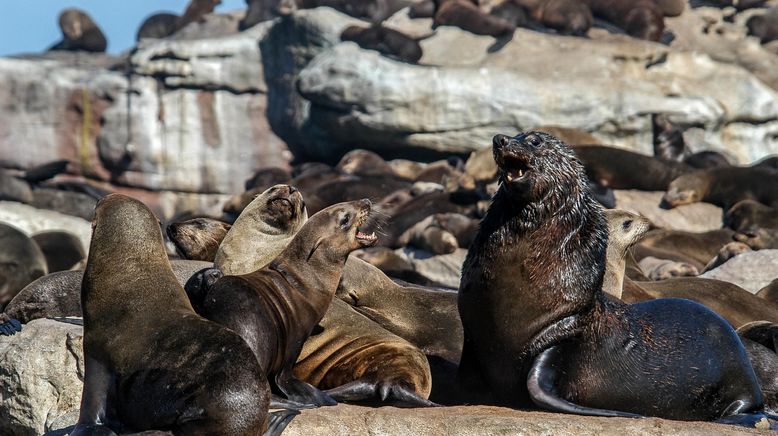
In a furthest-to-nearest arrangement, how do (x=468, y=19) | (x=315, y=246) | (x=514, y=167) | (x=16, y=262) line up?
(x=468, y=19), (x=16, y=262), (x=315, y=246), (x=514, y=167)

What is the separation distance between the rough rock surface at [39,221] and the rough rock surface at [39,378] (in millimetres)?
12991

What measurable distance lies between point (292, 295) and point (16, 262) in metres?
10.4

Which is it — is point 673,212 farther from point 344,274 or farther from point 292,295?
point 292,295

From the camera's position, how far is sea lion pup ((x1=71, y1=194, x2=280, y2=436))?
5340 millimetres

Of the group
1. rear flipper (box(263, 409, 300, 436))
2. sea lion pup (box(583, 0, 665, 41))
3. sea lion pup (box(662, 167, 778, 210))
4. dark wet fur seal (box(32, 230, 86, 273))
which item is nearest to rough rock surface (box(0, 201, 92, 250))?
dark wet fur seal (box(32, 230, 86, 273))

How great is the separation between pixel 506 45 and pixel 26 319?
54.1 ft

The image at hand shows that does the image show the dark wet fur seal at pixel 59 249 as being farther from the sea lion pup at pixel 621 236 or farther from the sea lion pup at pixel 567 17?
the sea lion pup at pixel 567 17

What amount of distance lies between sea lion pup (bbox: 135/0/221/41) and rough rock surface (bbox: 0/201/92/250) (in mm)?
12977

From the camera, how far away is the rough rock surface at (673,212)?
56.0 ft

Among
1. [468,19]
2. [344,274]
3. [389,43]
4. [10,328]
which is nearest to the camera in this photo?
[10,328]

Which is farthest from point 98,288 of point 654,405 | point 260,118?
point 260,118

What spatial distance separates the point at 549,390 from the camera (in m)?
6.23

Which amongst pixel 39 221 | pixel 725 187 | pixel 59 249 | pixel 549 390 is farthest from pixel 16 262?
pixel 549 390

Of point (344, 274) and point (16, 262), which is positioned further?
point (16, 262)
